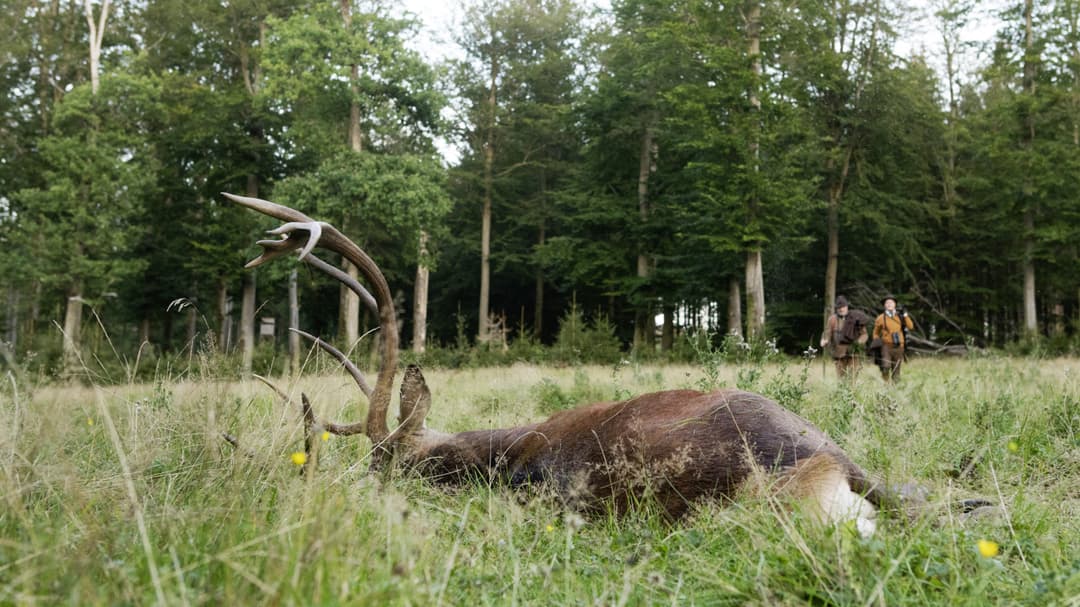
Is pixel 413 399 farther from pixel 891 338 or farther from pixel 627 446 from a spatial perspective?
pixel 891 338

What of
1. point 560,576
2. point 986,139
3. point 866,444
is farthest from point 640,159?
point 560,576

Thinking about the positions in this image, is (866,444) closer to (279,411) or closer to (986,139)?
(279,411)

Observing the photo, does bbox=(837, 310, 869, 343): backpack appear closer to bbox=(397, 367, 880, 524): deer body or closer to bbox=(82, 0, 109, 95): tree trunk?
bbox=(397, 367, 880, 524): deer body

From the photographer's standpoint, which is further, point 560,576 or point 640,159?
→ point 640,159

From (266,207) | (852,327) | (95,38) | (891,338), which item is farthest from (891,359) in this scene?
(95,38)

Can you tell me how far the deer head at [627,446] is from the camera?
9.58ft

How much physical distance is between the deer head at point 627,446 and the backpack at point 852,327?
8202 mm

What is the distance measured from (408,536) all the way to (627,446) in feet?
4.91

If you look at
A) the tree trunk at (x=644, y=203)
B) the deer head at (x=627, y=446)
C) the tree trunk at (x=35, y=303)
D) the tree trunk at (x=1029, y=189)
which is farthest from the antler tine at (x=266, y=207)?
the tree trunk at (x=1029, y=189)

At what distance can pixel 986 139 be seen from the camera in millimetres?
23422

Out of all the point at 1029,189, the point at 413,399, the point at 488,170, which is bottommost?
the point at 413,399

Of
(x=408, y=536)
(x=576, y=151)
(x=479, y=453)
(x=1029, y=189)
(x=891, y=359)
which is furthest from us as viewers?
Result: (x=576, y=151)

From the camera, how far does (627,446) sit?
331 cm

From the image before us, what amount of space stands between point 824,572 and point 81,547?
181 centimetres
